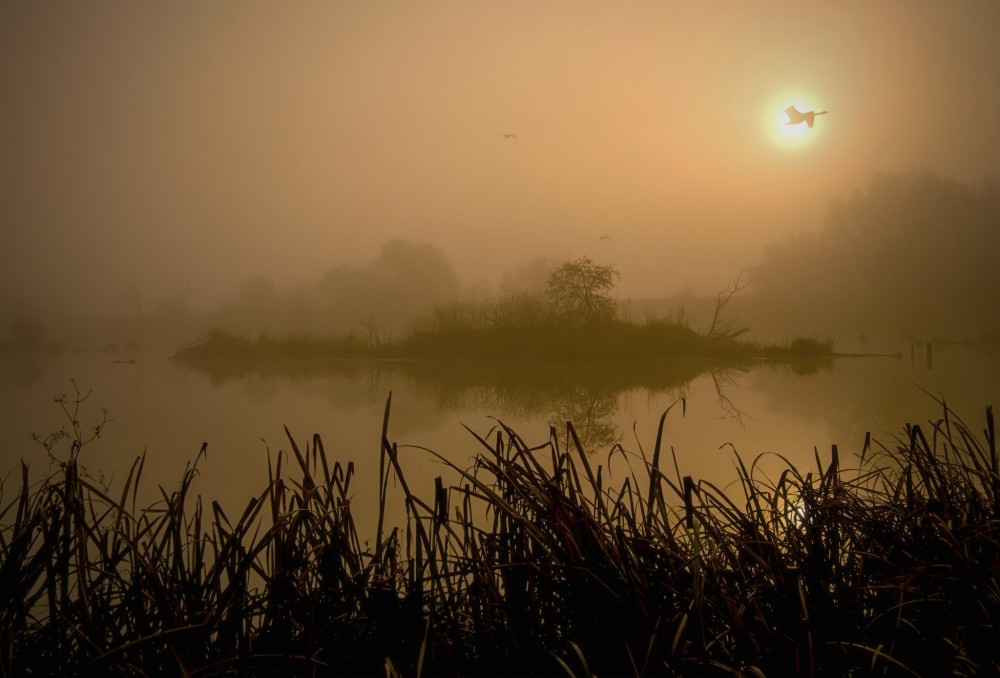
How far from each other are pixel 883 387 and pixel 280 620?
3.92 m

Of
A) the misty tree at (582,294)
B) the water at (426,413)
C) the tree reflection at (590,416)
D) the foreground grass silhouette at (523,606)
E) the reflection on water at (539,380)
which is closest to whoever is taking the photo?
the foreground grass silhouette at (523,606)

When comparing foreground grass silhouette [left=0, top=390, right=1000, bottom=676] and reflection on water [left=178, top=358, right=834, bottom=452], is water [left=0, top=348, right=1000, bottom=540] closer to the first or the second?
reflection on water [left=178, top=358, right=834, bottom=452]

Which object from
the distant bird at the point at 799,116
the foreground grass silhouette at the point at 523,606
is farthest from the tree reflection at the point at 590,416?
the distant bird at the point at 799,116

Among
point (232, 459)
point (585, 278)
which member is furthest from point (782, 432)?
point (585, 278)

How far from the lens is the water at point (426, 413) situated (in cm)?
187

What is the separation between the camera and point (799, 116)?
2.99 m

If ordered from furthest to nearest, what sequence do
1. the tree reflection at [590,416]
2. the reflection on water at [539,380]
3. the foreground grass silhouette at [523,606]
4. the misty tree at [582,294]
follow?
the misty tree at [582,294], the reflection on water at [539,380], the tree reflection at [590,416], the foreground grass silhouette at [523,606]

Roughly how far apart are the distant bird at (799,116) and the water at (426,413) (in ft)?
4.31

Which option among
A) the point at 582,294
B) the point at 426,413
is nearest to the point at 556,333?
the point at 582,294

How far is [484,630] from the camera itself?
3.02ft

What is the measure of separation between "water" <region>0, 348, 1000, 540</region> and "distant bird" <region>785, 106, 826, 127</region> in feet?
4.31

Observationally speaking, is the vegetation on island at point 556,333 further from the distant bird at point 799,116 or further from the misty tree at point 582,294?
the distant bird at point 799,116

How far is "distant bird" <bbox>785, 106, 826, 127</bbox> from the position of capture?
9.67 feet

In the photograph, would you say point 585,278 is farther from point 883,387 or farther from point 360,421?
point 360,421
